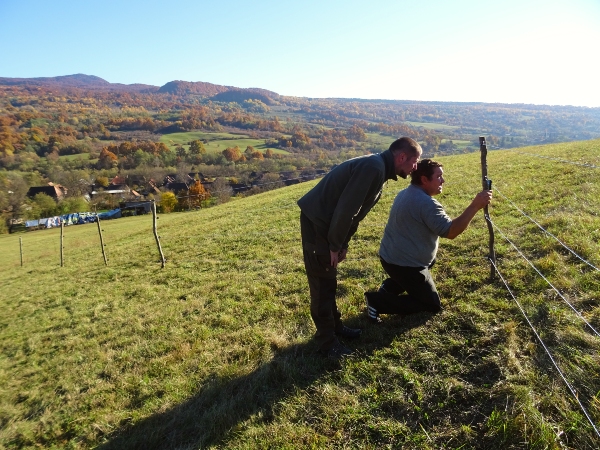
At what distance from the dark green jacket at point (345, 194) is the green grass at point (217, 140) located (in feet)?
292

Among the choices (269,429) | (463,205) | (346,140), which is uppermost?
(346,140)

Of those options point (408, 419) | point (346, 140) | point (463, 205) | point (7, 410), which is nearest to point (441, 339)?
point (408, 419)

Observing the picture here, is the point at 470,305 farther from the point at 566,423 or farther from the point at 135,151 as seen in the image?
the point at 135,151

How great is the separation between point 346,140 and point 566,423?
96.9 meters

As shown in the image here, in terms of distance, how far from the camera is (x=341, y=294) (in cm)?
516

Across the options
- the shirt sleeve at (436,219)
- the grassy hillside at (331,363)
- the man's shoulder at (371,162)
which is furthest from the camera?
the shirt sleeve at (436,219)

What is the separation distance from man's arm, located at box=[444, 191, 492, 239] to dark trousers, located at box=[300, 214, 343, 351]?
127 cm

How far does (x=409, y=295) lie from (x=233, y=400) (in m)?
2.25

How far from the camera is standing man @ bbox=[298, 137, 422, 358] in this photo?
10.0ft

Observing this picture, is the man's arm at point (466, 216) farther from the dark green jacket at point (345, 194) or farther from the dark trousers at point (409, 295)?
the dark green jacket at point (345, 194)

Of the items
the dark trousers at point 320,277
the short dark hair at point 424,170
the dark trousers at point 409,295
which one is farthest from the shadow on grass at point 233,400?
the short dark hair at point 424,170

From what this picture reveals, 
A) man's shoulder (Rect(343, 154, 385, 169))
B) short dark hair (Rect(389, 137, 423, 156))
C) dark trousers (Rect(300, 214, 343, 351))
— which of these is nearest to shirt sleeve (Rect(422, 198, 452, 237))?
short dark hair (Rect(389, 137, 423, 156))

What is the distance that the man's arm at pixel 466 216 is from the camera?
10.5 ft

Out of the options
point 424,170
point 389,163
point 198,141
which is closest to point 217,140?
point 198,141
